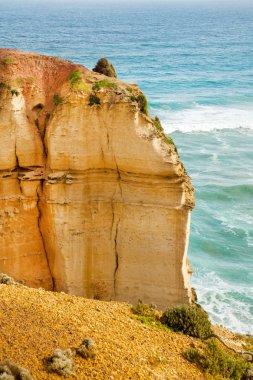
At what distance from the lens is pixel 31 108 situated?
15.0 m

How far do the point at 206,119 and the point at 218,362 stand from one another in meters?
44.3

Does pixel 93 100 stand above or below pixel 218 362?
above

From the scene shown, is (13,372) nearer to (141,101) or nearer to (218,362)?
(218,362)

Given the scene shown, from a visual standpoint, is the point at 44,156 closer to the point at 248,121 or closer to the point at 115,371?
the point at 115,371

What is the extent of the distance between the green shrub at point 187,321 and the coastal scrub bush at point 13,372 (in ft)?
15.7

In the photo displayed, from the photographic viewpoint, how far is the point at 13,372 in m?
9.14

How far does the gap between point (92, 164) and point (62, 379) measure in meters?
6.86

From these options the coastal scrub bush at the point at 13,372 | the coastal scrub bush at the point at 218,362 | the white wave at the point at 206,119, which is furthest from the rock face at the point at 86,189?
the white wave at the point at 206,119

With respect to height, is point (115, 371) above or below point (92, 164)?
below

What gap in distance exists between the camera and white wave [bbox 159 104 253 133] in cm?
5122

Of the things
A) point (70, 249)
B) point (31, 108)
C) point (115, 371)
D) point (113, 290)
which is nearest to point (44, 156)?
point (31, 108)

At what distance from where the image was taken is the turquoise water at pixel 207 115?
24.4 metres

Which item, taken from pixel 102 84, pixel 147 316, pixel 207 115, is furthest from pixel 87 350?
pixel 207 115

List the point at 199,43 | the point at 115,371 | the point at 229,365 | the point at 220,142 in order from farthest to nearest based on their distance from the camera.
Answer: the point at 199,43 → the point at 220,142 → the point at 229,365 → the point at 115,371
